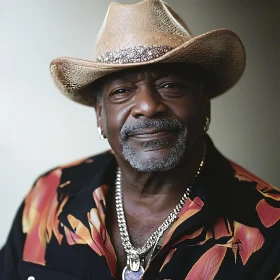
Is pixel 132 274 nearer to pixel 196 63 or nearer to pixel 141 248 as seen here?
pixel 141 248

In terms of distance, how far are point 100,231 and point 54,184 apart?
1.36ft

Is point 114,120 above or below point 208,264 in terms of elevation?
above

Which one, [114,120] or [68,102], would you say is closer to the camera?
[114,120]

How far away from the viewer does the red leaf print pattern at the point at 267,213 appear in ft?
4.44

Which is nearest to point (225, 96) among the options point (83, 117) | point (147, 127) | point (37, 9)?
point (83, 117)

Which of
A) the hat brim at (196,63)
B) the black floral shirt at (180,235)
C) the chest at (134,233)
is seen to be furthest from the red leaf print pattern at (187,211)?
the hat brim at (196,63)

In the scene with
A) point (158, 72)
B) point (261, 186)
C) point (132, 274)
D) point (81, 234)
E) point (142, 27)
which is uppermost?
point (142, 27)

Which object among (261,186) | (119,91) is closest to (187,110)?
(119,91)

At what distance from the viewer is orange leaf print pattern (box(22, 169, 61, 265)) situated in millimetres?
1615

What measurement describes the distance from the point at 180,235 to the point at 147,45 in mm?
559

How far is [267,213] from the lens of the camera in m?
1.38

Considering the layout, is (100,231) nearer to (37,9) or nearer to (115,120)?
(115,120)

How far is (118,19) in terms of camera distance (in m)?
1.36

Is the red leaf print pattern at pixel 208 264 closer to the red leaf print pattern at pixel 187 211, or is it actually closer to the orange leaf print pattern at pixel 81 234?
the red leaf print pattern at pixel 187 211
